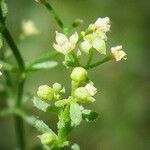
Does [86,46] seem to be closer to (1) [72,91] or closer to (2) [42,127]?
(1) [72,91]

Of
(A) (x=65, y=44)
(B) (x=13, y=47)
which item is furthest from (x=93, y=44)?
(B) (x=13, y=47)

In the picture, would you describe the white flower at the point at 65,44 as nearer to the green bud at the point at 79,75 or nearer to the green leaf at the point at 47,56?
the green bud at the point at 79,75

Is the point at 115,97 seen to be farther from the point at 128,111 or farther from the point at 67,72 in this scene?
the point at 67,72

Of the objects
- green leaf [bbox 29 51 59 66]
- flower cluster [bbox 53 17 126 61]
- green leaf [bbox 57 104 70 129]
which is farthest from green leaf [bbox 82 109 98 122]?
green leaf [bbox 29 51 59 66]

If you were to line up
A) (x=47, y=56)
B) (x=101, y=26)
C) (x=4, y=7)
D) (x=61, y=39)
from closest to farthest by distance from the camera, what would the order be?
(x=61, y=39)
(x=101, y=26)
(x=4, y=7)
(x=47, y=56)

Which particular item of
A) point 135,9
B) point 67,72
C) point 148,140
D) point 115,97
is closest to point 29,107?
point 67,72

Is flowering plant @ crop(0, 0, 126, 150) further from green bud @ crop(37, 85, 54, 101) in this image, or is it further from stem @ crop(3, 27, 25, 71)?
stem @ crop(3, 27, 25, 71)
